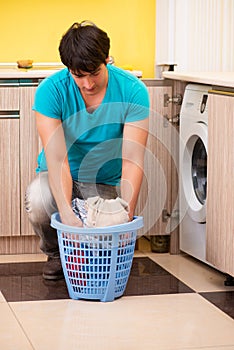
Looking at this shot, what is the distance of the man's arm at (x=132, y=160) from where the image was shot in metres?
3.14

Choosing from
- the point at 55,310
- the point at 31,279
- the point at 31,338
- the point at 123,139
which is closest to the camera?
the point at 31,338

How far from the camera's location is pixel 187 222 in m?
3.75

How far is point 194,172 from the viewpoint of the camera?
12.2ft

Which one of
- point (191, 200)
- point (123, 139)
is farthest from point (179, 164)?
point (123, 139)

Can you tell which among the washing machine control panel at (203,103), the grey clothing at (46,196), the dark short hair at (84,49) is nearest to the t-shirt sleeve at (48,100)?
the dark short hair at (84,49)

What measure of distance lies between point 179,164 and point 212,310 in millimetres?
996

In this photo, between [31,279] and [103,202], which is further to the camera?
[31,279]

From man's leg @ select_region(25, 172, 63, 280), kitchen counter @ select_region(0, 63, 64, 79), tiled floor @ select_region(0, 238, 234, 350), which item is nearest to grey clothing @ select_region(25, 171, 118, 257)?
man's leg @ select_region(25, 172, 63, 280)

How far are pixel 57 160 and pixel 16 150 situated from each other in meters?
0.66

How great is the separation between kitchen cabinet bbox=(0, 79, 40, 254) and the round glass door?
74cm

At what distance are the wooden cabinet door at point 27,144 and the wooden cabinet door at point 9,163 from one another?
0.02m

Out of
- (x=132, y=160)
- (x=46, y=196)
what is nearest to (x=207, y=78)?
(x=132, y=160)

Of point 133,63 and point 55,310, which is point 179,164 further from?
point 55,310

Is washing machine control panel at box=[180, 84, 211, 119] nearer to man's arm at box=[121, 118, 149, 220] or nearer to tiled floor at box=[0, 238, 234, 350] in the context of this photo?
man's arm at box=[121, 118, 149, 220]
